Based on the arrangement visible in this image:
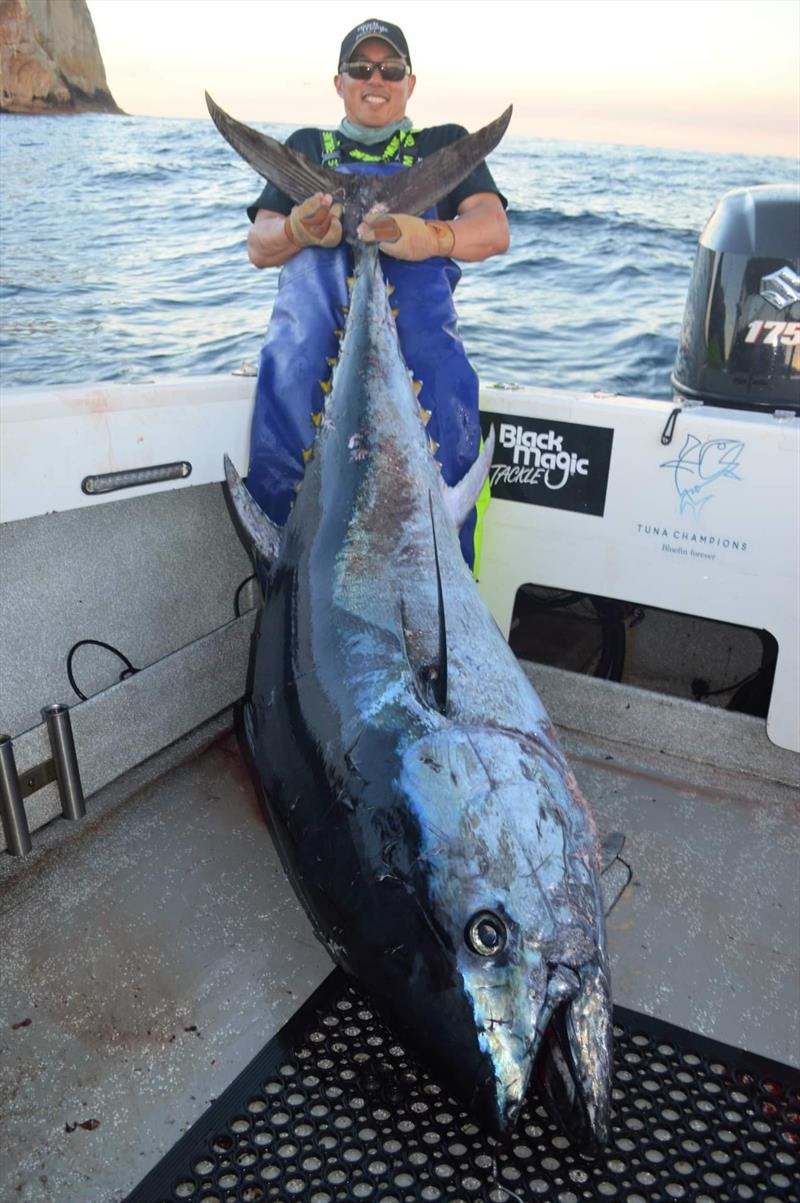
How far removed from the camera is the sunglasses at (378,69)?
241 cm

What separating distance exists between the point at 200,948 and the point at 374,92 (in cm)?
224

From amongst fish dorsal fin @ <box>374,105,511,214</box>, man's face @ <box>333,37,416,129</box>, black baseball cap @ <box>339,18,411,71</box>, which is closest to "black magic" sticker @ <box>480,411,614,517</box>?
fish dorsal fin @ <box>374,105,511,214</box>

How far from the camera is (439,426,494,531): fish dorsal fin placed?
215cm

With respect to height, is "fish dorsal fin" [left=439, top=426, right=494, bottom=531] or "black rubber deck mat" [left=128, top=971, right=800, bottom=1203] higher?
"fish dorsal fin" [left=439, top=426, right=494, bottom=531]

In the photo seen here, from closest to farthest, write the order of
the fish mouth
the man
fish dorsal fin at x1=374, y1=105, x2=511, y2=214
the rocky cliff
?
the fish mouth → fish dorsal fin at x1=374, y1=105, x2=511, y2=214 → the man → the rocky cliff

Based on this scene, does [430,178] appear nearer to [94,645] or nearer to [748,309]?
[748,309]

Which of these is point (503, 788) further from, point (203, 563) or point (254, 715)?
point (203, 563)

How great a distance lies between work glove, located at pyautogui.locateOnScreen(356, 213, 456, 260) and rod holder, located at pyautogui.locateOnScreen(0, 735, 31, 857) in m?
1.45

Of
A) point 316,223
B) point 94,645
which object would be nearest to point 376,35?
point 316,223

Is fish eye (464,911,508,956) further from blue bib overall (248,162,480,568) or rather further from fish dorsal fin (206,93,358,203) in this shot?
fish dorsal fin (206,93,358,203)

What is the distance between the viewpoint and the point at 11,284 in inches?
460

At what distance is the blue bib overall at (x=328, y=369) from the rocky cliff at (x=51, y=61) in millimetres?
24836

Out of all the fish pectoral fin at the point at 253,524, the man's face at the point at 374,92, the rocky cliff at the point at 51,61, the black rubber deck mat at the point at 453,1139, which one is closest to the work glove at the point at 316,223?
the man's face at the point at 374,92

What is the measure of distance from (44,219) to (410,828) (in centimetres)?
1758
